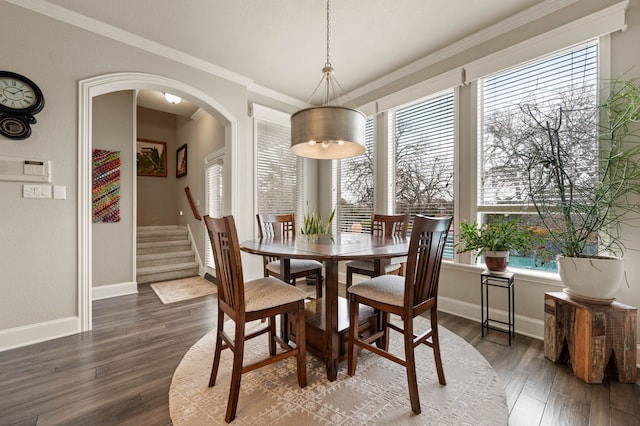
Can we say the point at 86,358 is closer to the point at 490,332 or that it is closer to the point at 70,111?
the point at 70,111

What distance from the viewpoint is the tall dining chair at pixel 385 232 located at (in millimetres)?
2465

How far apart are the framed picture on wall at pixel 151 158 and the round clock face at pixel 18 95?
3.56 m

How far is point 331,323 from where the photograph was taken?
1.75 m

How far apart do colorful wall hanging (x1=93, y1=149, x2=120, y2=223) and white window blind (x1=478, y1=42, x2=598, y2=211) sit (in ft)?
14.7

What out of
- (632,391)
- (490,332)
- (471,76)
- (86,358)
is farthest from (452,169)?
(86,358)

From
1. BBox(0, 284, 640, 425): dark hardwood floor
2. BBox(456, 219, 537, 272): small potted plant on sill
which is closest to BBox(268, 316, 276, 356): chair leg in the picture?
BBox(0, 284, 640, 425): dark hardwood floor

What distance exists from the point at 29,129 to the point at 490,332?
4301mm

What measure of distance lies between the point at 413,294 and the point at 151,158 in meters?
6.07

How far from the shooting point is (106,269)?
3.56 metres

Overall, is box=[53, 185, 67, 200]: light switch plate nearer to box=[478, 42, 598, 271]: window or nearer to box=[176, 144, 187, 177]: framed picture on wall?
box=[176, 144, 187, 177]: framed picture on wall

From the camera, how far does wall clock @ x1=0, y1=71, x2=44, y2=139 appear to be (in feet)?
7.00

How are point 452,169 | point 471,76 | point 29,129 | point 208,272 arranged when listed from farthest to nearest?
point 208,272
point 452,169
point 471,76
point 29,129

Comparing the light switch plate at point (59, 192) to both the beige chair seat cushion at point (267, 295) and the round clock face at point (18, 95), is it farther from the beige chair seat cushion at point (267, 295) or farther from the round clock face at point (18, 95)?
the beige chair seat cushion at point (267, 295)

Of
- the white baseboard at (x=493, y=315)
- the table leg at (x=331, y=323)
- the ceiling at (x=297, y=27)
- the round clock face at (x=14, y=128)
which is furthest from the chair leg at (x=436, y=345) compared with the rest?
the round clock face at (x=14, y=128)
